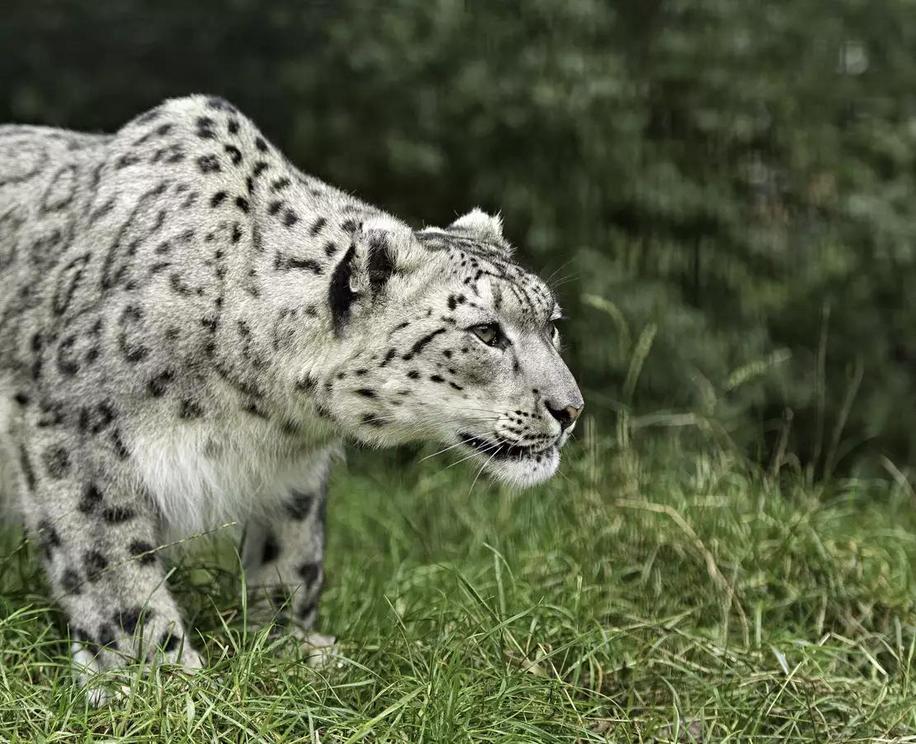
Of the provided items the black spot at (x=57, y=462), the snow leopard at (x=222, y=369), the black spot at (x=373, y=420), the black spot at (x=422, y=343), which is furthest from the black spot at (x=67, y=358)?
the black spot at (x=422, y=343)

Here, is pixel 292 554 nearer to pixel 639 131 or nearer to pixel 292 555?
pixel 292 555

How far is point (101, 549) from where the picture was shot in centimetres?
584

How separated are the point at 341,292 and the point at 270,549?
1.45m

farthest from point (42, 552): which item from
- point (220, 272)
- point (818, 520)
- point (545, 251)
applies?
point (545, 251)

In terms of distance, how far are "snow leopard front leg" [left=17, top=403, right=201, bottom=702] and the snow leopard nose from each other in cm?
169

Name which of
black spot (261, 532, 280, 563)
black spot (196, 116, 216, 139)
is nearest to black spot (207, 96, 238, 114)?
black spot (196, 116, 216, 139)

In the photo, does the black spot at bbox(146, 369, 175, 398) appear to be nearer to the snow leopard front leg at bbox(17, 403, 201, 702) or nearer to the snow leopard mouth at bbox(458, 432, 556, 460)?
the snow leopard front leg at bbox(17, 403, 201, 702)

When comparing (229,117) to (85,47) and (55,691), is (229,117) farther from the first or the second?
(85,47)

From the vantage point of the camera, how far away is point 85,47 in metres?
11.0

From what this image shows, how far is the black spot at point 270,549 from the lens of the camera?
6.60 meters

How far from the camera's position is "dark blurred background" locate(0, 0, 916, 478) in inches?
417

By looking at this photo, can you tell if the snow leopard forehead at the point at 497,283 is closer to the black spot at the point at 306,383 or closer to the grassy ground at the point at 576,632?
the black spot at the point at 306,383

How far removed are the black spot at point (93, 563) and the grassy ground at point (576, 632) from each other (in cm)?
27

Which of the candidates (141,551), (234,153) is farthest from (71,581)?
(234,153)
